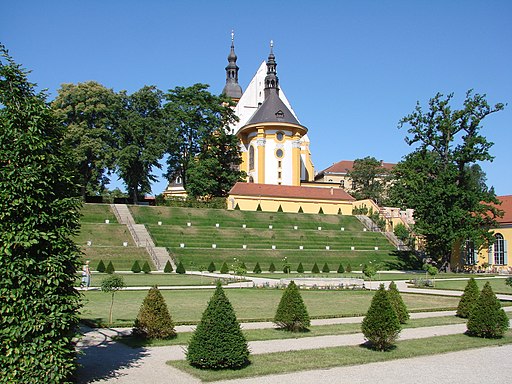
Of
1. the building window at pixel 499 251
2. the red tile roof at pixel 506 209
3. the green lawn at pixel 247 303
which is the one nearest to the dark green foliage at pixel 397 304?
the green lawn at pixel 247 303

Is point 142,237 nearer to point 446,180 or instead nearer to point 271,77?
point 446,180

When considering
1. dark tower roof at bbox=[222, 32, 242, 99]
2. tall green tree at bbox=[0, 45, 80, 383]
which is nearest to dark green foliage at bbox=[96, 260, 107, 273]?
tall green tree at bbox=[0, 45, 80, 383]

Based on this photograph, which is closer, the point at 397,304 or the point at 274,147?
the point at 397,304

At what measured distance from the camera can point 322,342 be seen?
13.5 metres

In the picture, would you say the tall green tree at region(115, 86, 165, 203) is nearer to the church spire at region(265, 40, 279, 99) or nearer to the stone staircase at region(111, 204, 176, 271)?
the stone staircase at region(111, 204, 176, 271)

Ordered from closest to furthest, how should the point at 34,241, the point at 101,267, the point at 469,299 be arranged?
the point at 34,241 < the point at 469,299 < the point at 101,267

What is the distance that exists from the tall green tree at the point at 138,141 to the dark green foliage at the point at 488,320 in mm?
49513

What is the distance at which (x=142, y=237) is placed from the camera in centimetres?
4775

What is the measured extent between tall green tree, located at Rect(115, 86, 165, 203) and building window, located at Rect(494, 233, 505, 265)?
38.8m

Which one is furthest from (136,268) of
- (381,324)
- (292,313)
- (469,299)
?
(381,324)

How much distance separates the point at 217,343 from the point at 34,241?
161 inches

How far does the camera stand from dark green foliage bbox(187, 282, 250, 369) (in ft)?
33.6

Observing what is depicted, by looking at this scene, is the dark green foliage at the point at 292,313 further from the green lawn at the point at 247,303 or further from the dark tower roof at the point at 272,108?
the dark tower roof at the point at 272,108

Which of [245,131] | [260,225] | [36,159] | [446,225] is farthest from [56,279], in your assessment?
[245,131]
